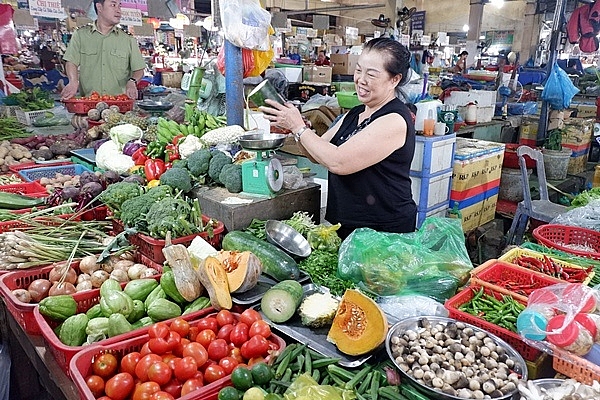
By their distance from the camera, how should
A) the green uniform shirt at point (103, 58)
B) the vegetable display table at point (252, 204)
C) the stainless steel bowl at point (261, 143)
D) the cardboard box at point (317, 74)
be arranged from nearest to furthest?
the stainless steel bowl at point (261, 143), the vegetable display table at point (252, 204), the green uniform shirt at point (103, 58), the cardboard box at point (317, 74)

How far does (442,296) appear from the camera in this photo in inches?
82.6

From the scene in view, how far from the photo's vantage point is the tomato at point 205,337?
69.7 inches

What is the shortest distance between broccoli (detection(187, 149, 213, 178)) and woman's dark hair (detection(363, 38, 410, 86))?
1.27 m

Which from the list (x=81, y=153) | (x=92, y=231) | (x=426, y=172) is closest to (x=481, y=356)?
(x=92, y=231)

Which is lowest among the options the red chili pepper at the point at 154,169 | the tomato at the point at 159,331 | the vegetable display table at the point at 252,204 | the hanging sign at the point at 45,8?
the tomato at the point at 159,331

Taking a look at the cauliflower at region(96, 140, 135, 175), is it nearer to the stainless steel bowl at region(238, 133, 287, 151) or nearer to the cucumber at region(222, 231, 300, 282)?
the stainless steel bowl at region(238, 133, 287, 151)

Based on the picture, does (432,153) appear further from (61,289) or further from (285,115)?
(61,289)

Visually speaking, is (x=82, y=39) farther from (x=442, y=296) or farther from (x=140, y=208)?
(x=442, y=296)

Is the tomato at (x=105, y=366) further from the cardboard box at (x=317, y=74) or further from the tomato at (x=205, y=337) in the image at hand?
the cardboard box at (x=317, y=74)

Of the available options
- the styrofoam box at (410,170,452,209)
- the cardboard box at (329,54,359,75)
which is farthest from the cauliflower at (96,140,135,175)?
the cardboard box at (329,54,359,75)

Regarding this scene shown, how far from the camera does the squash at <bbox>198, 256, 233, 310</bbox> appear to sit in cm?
198

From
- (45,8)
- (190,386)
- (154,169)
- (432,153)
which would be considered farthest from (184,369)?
(45,8)

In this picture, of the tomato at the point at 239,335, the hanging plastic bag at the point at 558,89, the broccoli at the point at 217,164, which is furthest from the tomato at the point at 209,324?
the hanging plastic bag at the point at 558,89

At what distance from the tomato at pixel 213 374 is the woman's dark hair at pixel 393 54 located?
1.75 metres
